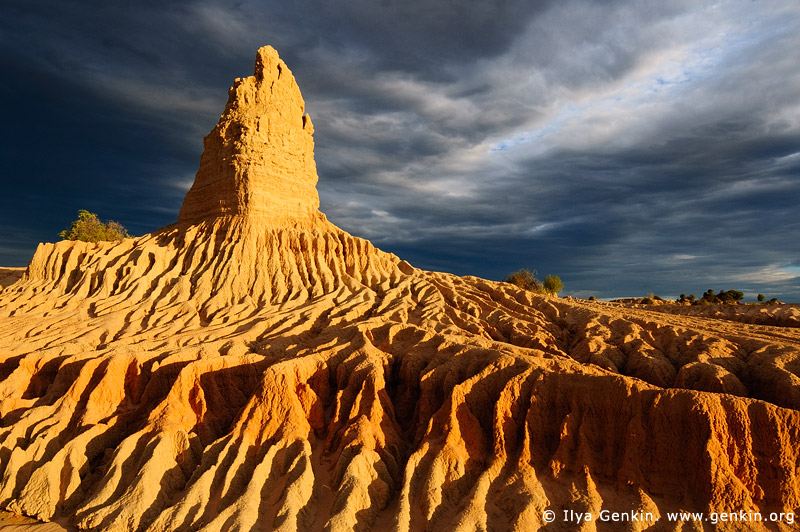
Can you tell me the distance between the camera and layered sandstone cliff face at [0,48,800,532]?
13.2 metres

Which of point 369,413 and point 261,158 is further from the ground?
point 261,158

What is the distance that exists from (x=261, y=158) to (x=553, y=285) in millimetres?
41956

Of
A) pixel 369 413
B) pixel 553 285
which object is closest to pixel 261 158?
pixel 369 413

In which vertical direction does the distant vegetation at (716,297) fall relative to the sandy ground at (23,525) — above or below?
above

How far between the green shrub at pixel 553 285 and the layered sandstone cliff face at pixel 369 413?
31.6 metres

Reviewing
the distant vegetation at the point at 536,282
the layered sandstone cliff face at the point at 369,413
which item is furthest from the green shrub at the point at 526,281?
the layered sandstone cliff face at the point at 369,413

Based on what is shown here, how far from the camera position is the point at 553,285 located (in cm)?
6178

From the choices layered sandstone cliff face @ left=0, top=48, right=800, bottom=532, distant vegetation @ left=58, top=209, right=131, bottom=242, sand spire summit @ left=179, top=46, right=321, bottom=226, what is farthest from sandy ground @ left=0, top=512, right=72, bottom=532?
distant vegetation @ left=58, top=209, right=131, bottom=242

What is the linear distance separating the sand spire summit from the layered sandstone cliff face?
23.4 feet

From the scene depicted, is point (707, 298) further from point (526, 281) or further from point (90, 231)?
point (90, 231)

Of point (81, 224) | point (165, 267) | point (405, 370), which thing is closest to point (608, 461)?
point (405, 370)

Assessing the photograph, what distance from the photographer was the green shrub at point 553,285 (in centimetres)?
6125

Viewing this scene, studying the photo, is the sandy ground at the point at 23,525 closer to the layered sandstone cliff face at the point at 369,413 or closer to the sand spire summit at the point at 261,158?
the layered sandstone cliff face at the point at 369,413

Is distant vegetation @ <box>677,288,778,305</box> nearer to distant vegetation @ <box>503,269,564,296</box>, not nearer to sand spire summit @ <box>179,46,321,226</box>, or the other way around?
distant vegetation @ <box>503,269,564,296</box>
